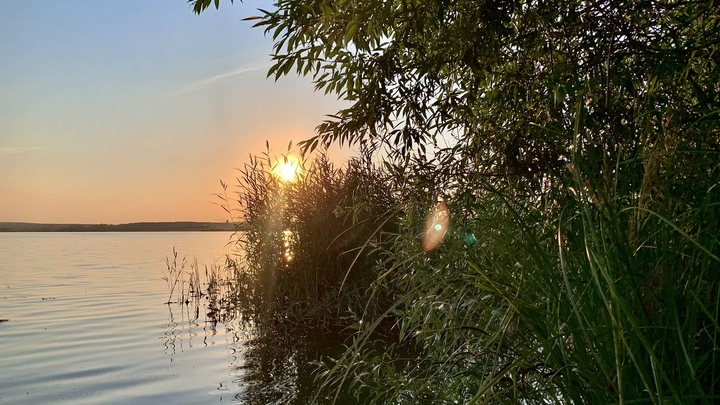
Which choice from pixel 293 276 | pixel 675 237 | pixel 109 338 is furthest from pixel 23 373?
pixel 675 237

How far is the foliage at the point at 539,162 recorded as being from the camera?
200 centimetres

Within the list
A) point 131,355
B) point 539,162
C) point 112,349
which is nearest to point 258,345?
point 131,355

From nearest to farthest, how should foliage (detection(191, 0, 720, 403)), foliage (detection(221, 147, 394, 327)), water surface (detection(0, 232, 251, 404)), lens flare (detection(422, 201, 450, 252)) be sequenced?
foliage (detection(191, 0, 720, 403)) → lens flare (detection(422, 201, 450, 252)) → water surface (detection(0, 232, 251, 404)) → foliage (detection(221, 147, 394, 327))

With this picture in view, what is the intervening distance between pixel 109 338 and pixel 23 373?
7.47 feet

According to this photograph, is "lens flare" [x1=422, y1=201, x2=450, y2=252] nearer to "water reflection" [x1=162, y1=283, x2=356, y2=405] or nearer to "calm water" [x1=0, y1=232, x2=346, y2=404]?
"water reflection" [x1=162, y1=283, x2=356, y2=405]

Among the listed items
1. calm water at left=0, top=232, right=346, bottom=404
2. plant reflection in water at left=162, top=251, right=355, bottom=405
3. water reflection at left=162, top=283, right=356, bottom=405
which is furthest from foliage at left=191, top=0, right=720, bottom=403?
calm water at left=0, top=232, right=346, bottom=404

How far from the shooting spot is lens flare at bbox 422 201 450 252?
3882mm

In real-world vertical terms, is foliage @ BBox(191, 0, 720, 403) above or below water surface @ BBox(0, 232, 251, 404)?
above

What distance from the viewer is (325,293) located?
967 cm

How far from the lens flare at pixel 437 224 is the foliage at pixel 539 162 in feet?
0.45

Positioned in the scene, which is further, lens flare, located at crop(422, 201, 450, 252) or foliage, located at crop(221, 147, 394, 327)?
foliage, located at crop(221, 147, 394, 327)

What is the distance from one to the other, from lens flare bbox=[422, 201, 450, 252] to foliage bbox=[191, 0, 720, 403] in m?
0.14

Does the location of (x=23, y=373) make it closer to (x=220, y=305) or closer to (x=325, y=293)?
(x=325, y=293)

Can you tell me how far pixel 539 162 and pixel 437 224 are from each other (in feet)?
2.44
